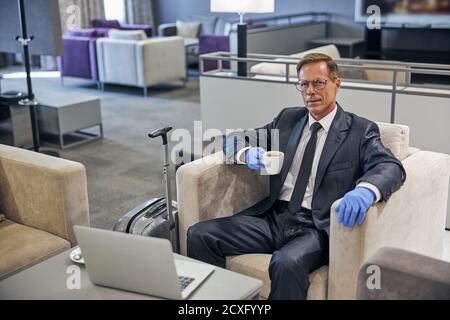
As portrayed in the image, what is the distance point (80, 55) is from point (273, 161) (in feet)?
19.5

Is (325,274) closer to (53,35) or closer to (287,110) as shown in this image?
(287,110)

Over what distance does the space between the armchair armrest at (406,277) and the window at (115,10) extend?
9.04 metres

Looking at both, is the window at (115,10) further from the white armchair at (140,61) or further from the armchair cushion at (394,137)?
the armchair cushion at (394,137)

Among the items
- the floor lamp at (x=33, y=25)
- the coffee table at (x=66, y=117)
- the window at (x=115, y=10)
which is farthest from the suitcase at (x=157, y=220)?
the window at (x=115, y=10)

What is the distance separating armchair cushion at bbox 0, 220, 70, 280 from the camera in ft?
7.09

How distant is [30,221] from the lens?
2.50m

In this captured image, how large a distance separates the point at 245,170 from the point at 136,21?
8.25 meters

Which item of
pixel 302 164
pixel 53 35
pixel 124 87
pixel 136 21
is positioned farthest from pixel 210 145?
pixel 136 21

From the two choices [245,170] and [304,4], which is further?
[304,4]

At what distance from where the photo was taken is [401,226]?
2.24 m

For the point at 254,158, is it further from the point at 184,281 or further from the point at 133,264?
the point at 133,264

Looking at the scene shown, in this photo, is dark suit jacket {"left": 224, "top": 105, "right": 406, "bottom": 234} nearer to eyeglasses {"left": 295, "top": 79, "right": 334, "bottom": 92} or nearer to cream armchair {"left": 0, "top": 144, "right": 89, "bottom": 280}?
eyeglasses {"left": 295, "top": 79, "right": 334, "bottom": 92}

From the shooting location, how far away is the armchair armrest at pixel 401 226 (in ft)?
6.57

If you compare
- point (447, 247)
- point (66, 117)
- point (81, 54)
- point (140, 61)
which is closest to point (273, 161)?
point (447, 247)
